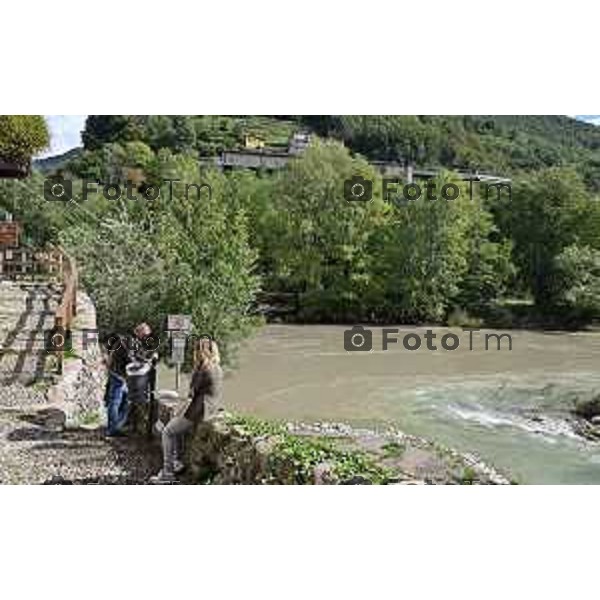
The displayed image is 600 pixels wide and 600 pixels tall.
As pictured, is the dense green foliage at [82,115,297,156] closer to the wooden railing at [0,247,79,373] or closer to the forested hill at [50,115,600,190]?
the forested hill at [50,115,600,190]

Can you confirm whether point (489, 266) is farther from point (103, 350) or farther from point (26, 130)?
point (26, 130)

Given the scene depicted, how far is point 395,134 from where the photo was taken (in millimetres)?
7461

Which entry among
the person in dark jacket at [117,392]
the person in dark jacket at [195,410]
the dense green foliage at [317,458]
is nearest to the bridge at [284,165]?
the person in dark jacket at [117,392]

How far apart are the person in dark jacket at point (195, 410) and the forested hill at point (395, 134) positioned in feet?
4.90

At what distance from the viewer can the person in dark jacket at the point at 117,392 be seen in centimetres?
760

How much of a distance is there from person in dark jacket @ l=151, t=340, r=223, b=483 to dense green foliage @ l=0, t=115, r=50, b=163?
1.77 m

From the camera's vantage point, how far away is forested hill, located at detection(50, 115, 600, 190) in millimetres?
7070

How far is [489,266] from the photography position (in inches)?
347

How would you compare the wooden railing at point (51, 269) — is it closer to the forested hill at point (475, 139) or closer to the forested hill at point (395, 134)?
the forested hill at point (395, 134)

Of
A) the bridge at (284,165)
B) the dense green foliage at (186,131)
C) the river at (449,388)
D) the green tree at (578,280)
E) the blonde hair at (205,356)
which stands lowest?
the river at (449,388)

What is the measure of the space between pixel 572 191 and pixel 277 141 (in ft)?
10.1

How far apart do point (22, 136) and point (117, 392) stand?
1.83 meters

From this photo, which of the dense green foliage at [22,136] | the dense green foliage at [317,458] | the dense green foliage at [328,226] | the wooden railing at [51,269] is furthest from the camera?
the wooden railing at [51,269]
